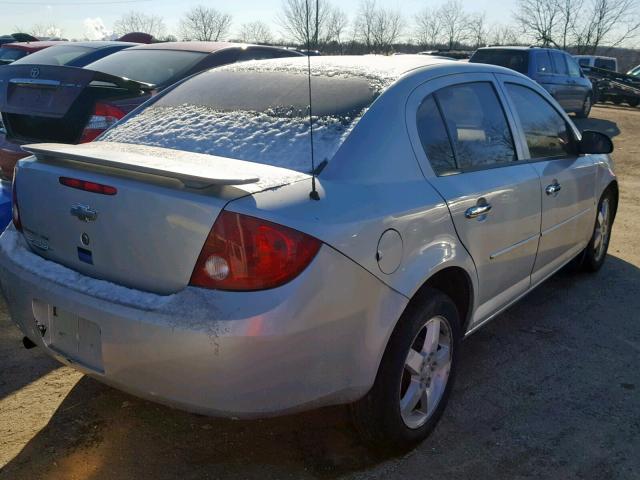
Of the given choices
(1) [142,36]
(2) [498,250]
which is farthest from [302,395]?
(1) [142,36]

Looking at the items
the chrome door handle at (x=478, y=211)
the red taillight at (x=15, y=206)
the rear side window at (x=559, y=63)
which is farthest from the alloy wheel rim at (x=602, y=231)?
the rear side window at (x=559, y=63)

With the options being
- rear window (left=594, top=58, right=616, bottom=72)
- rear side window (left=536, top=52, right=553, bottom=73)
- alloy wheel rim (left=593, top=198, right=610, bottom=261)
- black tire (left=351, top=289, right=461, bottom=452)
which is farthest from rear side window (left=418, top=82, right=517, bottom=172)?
rear window (left=594, top=58, right=616, bottom=72)

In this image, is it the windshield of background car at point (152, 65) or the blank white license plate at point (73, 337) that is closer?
the blank white license plate at point (73, 337)

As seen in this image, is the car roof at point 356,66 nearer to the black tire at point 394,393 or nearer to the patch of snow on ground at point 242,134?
the patch of snow on ground at point 242,134

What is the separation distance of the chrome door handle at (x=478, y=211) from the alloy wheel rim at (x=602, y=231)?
227 centimetres

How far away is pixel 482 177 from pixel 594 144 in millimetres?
1457

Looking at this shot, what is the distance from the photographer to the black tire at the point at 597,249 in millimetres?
4895

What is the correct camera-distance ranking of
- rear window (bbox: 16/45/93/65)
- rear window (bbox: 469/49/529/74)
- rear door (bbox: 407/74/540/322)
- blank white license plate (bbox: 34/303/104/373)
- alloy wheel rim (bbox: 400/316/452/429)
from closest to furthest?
blank white license plate (bbox: 34/303/104/373) < alloy wheel rim (bbox: 400/316/452/429) < rear door (bbox: 407/74/540/322) < rear window (bbox: 16/45/93/65) < rear window (bbox: 469/49/529/74)

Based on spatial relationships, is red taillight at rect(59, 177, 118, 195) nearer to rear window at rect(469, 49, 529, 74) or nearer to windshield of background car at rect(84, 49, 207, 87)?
windshield of background car at rect(84, 49, 207, 87)

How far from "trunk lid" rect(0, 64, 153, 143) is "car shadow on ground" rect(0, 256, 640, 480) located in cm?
235

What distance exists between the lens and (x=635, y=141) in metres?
13.8

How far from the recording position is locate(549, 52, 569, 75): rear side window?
50.3ft

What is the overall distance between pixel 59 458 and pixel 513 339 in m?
2.61

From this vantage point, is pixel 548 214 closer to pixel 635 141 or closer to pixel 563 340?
pixel 563 340
